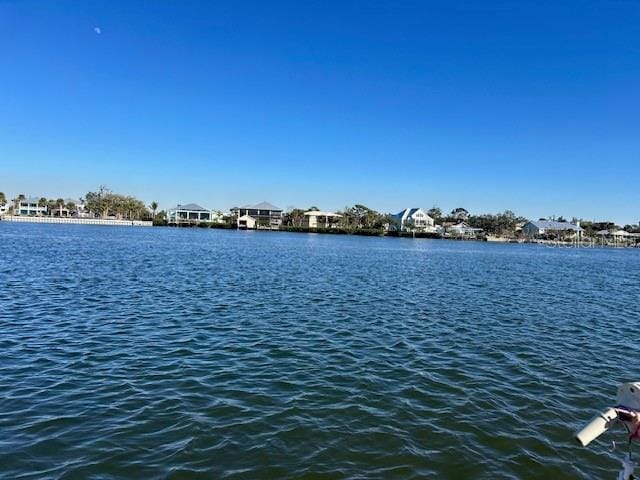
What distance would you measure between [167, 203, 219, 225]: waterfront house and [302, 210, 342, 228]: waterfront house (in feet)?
150

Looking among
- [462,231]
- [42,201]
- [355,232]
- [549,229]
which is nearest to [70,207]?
[42,201]

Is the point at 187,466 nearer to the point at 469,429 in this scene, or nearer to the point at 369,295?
the point at 469,429

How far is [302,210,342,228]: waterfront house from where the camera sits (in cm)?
18588

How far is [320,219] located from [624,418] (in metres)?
186

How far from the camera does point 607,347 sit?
14.7 meters

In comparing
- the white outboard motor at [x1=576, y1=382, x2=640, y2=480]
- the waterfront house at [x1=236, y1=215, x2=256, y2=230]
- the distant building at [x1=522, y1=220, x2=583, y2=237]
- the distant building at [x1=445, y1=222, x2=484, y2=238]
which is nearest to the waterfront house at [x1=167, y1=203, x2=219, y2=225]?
the waterfront house at [x1=236, y1=215, x2=256, y2=230]

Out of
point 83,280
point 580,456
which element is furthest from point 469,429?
point 83,280

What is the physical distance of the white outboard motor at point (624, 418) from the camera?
4.18m

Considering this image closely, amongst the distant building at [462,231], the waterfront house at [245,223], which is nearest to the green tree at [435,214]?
the distant building at [462,231]

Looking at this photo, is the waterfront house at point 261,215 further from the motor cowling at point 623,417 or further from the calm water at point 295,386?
the motor cowling at point 623,417

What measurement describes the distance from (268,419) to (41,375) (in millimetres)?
5519

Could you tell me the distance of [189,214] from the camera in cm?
19550

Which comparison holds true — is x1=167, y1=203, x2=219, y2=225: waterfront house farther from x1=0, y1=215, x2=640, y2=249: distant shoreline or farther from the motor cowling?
the motor cowling

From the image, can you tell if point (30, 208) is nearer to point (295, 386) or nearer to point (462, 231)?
point (462, 231)
